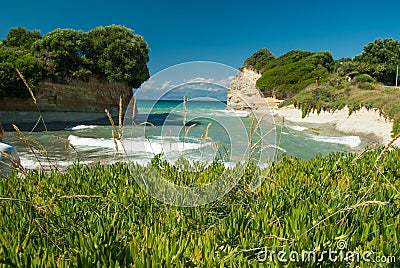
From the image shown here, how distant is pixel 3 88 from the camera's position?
79.8 ft

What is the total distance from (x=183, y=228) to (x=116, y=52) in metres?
32.7

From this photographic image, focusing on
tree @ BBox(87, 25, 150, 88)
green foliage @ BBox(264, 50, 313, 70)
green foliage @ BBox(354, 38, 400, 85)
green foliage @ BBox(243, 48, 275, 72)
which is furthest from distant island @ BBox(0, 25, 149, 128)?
green foliage @ BBox(243, 48, 275, 72)

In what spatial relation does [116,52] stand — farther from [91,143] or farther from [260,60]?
[260,60]

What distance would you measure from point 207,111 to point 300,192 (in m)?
1.17

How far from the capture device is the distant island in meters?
25.7

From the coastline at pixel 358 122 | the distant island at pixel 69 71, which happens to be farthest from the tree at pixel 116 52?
the coastline at pixel 358 122

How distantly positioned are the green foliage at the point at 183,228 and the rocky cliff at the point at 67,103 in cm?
2583

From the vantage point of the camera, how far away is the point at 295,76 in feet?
180

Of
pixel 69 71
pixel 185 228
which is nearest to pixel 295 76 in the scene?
pixel 69 71

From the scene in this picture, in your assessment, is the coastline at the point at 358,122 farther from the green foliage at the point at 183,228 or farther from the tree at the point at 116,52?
Result: the tree at the point at 116,52

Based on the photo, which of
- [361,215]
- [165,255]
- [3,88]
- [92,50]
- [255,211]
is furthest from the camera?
[92,50]

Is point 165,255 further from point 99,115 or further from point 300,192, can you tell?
point 99,115

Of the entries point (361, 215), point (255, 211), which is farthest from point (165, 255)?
point (361, 215)

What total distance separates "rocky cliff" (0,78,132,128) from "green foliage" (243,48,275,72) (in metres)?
49.3
